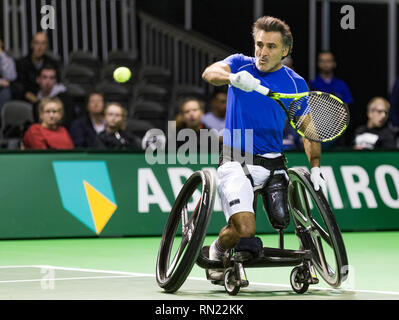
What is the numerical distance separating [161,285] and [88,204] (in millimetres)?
4934

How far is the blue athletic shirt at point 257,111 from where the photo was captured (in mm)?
7055

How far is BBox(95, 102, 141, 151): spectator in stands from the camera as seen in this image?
1288 centimetres

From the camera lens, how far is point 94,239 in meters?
12.0

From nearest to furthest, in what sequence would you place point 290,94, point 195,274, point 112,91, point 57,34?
point 290,94 → point 195,274 → point 112,91 → point 57,34

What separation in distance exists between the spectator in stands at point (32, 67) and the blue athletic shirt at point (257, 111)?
796 centimetres

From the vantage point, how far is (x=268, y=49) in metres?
7.02

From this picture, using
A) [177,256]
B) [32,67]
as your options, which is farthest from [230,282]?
[32,67]

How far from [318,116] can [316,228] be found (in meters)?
0.82

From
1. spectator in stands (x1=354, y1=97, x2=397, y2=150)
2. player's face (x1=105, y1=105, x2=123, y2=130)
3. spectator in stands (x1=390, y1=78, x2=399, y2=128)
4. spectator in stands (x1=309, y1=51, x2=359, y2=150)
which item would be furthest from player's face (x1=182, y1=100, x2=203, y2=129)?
spectator in stands (x1=390, y1=78, x2=399, y2=128)

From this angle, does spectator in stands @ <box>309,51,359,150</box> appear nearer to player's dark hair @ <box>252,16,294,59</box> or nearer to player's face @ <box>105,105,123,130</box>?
player's face @ <box>105,105,123,130</box>

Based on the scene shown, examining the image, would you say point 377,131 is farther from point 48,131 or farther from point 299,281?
point 299,281
